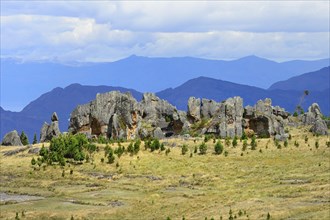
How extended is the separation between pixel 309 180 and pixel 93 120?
60.4 meters

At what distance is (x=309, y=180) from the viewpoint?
70.4 metres

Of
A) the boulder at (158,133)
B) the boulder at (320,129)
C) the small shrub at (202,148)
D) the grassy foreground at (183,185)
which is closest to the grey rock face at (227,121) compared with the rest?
the boulder at (158,133)

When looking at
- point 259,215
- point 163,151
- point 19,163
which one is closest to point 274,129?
point 163,151

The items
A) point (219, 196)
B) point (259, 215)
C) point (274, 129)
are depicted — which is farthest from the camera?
point (274, 129)

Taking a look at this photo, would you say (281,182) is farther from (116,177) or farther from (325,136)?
(325,136)

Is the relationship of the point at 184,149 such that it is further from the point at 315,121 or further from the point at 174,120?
the point at 315,121

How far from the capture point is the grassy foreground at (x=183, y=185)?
57.2 meters

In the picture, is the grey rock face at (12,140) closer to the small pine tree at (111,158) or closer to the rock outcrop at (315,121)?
the small pine tree at (111,158)

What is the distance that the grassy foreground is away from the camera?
57244 mm

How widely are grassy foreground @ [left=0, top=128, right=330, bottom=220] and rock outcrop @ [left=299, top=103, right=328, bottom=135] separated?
3.09 m

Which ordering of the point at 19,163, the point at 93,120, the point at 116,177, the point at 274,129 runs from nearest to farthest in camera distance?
the point at 116,177 < the point at 19,163 < the point at 274,129 < the point at 93,120

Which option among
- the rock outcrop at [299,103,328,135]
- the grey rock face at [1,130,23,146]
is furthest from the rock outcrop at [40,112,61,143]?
the rock outcrop at [299,103,328,135]

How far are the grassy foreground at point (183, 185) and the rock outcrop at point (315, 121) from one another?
3087mm

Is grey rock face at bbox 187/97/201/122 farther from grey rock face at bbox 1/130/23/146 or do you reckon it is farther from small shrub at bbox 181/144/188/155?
grey rock face at bbox 1/130/23/146
